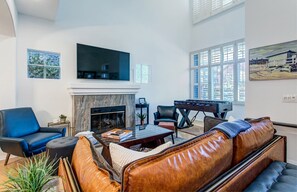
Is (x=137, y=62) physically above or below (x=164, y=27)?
below

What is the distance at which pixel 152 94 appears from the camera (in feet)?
17.8

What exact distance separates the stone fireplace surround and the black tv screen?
0.35 m

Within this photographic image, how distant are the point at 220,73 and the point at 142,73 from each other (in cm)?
254

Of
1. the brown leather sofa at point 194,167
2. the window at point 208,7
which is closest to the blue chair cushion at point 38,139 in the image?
the brown leather sofa at point 194,167

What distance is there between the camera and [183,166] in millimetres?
747

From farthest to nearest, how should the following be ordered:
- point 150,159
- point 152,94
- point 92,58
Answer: point 152,94 → point 92,58 → point 150,159

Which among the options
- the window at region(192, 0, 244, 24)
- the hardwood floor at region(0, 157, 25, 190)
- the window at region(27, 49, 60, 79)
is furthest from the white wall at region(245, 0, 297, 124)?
the hardwood floor at region(0, 157, 25, 190)

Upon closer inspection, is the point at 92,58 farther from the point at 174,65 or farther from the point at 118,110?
the point at 174,65

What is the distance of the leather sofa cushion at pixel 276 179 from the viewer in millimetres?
1142

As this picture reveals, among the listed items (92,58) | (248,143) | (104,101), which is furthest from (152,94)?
(248,143)

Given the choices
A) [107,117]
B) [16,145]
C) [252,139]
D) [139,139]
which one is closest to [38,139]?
[16,145]

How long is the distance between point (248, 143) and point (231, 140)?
0.23m

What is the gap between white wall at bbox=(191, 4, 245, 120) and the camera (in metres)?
4.96

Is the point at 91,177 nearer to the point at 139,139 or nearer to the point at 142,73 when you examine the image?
the point at 139,139
